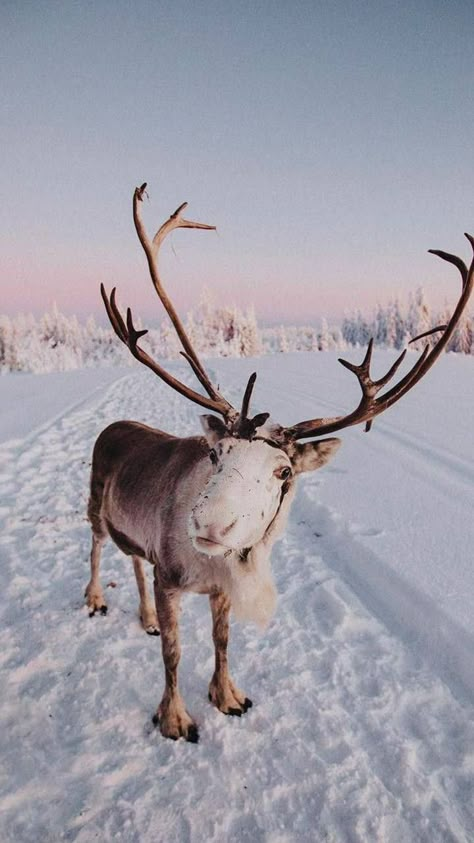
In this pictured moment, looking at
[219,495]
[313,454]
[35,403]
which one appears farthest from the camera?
[35,403]

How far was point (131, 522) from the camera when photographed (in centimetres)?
345

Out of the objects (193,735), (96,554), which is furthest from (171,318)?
(193,735)

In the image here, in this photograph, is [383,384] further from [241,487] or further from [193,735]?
[193,735]

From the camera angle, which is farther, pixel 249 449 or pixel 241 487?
pixel 249 449

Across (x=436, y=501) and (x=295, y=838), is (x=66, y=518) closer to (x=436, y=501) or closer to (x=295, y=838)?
(x=295, y=838)

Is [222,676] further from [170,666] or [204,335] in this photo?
[204,335]

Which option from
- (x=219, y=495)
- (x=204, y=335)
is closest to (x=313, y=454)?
(x=219, y=495)

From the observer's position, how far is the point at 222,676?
2.93m

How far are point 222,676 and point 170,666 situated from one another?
1.25 ft

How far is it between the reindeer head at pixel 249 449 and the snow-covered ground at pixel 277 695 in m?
1.27

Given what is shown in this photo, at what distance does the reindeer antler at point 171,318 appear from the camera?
2.81 m

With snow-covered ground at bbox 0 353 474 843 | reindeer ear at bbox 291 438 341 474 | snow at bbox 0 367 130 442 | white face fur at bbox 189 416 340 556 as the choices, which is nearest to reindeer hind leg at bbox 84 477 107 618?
snow-covered ground at bbox 0 353 474 843

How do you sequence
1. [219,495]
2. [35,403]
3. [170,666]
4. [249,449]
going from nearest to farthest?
1. [219,495]
2. [249,449]
3. [170,666]
4. [35,403]

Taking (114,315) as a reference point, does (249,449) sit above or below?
below
